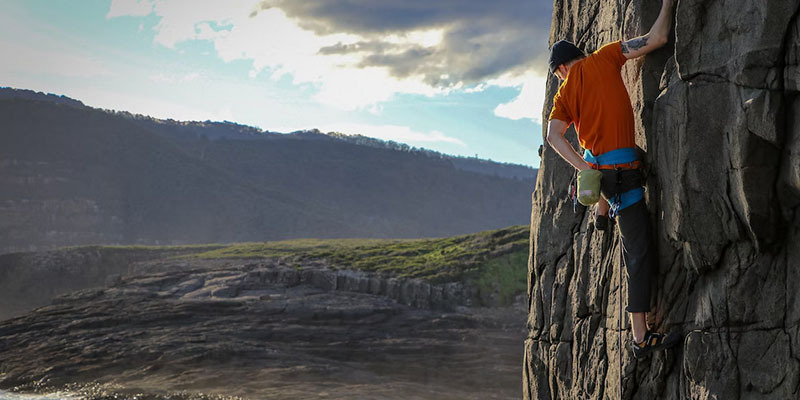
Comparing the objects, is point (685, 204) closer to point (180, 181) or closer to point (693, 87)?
point (693, 87)

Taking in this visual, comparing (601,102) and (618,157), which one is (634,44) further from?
(618,157)

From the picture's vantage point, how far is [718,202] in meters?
6.37

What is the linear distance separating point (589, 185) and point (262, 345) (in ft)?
79.1

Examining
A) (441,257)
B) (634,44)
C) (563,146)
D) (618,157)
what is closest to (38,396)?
(563,146)

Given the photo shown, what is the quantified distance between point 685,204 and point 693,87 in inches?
44.9

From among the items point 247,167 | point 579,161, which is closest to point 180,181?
point 247,167

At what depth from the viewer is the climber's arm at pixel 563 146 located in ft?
23.2

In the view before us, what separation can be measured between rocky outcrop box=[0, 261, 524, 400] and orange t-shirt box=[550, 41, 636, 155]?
1603 centimetres

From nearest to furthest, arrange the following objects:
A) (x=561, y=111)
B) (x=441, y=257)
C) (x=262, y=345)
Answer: (x=561, y=111) < (x=262, y=345) < (x=441, y=257)

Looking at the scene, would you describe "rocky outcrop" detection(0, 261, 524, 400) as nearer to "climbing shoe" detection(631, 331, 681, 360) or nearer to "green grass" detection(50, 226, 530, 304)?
"green grass" detection(50, 226, 530, 304)

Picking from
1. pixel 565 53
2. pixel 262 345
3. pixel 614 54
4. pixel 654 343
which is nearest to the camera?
pixel 654 343

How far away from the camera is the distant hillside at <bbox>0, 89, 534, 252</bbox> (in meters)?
113

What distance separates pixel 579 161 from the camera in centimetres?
708

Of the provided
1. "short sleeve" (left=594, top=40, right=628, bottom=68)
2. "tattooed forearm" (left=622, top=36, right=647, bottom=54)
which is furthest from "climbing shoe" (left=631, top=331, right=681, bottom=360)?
"tattooed forearm" (left=622, top=36, right=647, bottom=54)
